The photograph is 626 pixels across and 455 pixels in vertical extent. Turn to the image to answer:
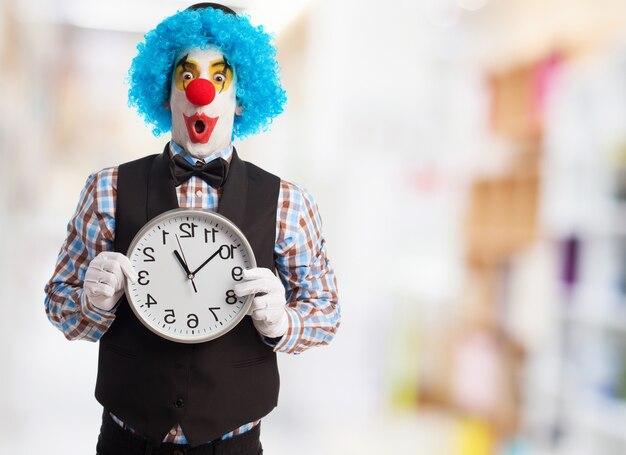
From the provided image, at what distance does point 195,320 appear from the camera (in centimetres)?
84

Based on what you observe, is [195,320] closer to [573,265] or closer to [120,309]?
[120,309]

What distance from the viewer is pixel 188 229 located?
33.3 inches

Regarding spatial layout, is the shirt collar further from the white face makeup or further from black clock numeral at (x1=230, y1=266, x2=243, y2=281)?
black clock numeral at (x1=230, y1=266, x2=243, y2=281)

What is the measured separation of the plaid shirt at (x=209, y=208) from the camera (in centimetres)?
88

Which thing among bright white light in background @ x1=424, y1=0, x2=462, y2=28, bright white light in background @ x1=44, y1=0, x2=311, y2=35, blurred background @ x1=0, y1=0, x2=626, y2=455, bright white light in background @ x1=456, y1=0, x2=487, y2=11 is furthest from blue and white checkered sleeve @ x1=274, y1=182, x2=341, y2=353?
bright white light in background @ x1=456, y1=0, x2=487, y2=11

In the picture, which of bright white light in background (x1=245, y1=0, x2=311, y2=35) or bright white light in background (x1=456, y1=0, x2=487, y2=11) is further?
bright white light in background (x1=456, y1=0, x2=487, y2=11)

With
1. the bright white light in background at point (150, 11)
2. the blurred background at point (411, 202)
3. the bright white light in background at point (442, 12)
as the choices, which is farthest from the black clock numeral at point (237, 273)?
the bright white light in background at point (442, 12)

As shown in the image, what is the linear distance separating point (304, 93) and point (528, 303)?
1.71 m

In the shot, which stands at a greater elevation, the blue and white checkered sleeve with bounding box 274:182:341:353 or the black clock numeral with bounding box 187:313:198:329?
the blue and white checkered sleeve with bounding box 274:182:341:353

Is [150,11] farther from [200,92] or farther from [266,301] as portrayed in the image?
[266,301]

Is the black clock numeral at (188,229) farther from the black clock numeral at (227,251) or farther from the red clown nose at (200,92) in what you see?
the red clown nose at (200,92)

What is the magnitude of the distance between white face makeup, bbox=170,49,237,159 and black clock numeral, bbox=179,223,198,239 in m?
0.10

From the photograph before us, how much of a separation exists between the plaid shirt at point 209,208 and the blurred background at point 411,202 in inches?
29.2

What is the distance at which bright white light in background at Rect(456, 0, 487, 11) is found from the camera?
204 inches
